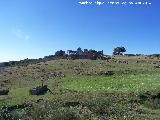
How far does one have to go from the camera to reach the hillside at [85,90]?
41312 mm

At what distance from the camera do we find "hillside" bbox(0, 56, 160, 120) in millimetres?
41312

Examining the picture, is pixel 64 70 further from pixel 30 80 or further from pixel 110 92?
pixel 110 92

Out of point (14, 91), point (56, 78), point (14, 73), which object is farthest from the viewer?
point (14, 73)

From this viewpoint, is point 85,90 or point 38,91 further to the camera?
point 85,90

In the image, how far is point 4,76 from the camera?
85.9m

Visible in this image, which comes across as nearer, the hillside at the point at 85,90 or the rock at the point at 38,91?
the hillside at the point at 85,90

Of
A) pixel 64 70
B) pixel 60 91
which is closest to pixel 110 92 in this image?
pixel 60 91

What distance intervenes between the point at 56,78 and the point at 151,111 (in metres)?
36.0

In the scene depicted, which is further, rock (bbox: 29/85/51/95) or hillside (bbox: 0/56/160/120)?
rock (bbox: 29/85/51/95)

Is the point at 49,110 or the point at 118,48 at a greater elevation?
the point at 118,48

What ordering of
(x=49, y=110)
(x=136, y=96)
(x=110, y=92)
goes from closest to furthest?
1. (x=49, y=110)
2. (x=136, y=96)
3. (x=110, y=92)

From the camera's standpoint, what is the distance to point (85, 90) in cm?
6378

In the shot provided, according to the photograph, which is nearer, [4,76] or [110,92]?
[110,92]

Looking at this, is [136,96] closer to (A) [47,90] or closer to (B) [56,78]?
(A) [47,90]
